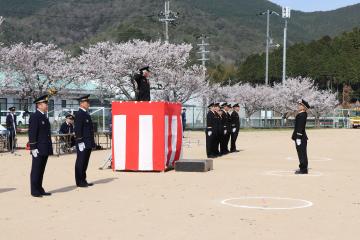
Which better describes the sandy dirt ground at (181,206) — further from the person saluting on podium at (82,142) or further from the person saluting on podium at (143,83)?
the person saluting on podium at (143,83)

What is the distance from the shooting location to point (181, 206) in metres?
9.10

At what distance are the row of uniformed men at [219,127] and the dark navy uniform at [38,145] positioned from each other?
8630 millimetres

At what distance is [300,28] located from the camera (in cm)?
19950

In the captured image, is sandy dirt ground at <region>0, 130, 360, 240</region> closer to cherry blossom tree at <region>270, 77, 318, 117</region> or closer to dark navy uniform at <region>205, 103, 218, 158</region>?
dark navy uniform at <region>205, 103, 218, 158</region>

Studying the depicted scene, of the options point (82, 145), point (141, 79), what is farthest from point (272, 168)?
point (82, 145)

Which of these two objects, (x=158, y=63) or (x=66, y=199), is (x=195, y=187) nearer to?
(x=66, y=199)

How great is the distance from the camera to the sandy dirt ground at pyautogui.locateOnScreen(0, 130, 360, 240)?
7168 millimetres

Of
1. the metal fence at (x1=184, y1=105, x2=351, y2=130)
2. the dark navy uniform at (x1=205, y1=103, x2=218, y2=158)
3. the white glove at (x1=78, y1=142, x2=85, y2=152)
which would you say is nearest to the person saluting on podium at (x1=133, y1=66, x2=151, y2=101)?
the white glove at (x1=78, y1=142, x2=85, y2=152)

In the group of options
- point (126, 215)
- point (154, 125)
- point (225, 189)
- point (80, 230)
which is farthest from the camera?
point (154, 125)

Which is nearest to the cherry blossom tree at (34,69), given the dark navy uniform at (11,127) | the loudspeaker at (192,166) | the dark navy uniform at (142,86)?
the dark navy uniform at (11,127)

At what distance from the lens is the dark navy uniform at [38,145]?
1014 centimetres

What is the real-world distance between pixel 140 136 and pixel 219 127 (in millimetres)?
5212

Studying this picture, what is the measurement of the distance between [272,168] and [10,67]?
34299 mm

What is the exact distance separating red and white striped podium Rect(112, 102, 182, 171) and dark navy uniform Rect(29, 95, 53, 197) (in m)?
4.24
